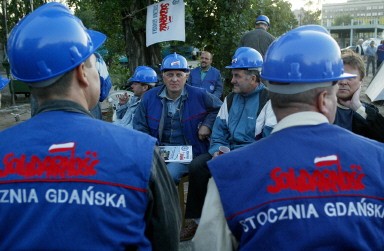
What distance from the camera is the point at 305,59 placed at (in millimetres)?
1535

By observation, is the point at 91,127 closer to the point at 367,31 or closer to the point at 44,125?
the point at 44,125

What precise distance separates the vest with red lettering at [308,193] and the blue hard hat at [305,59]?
195 mm

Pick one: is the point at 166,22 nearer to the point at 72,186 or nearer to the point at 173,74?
the point at 173,74

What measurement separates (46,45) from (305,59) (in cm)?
94

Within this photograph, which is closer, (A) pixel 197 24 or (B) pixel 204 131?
(B) pixel 204 131

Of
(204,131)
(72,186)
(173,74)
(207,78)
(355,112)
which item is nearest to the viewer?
(72,186)

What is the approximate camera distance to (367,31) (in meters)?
79.7

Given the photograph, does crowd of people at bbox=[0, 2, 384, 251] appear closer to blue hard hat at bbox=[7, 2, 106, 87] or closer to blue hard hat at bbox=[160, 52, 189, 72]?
blue hard hat at bbox=[7, 2, 106, 87]

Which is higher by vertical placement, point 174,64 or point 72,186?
point 174,64

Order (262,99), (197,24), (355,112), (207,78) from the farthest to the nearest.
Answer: (197,24) → (207,78) → (262,99) → (355,112)

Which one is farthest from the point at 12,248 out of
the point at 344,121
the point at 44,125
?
the point at 344,121

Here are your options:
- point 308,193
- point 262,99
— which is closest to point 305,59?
point 308,193

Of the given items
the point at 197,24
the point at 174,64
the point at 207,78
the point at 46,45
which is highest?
the point at 197,24

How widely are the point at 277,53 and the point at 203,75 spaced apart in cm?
621
